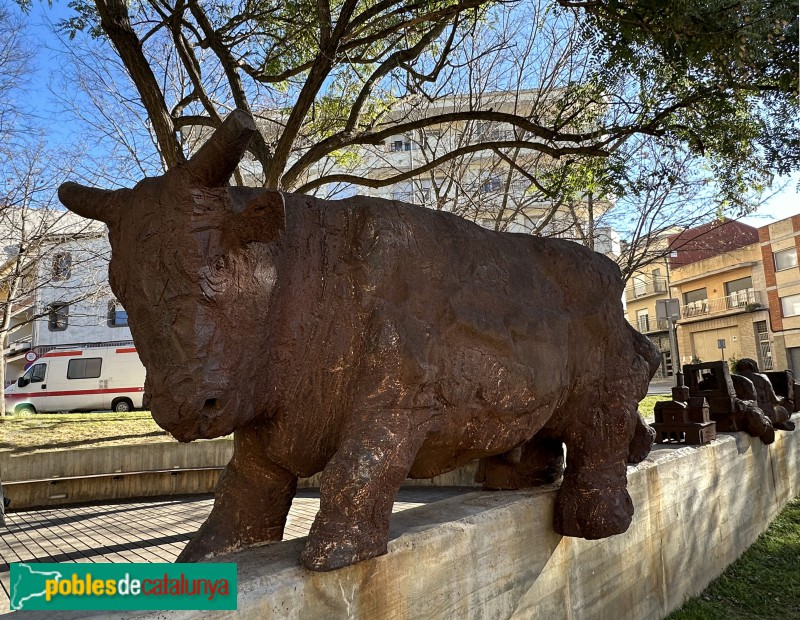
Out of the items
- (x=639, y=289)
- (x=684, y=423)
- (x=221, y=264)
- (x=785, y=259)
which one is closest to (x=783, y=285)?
(x=785, y=259)

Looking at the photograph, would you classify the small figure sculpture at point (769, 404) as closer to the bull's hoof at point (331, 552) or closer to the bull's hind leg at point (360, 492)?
the bull's hind leg at point (360, 492)

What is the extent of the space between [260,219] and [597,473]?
2065 mm

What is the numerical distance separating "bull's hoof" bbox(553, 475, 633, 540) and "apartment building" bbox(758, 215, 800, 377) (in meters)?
30.3

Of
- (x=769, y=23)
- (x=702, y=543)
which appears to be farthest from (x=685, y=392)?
(x=769, y=23)

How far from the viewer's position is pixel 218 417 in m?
1.96

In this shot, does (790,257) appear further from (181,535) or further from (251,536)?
(251,536)

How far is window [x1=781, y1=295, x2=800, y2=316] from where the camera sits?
2916cm

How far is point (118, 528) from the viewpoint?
7.23 meters

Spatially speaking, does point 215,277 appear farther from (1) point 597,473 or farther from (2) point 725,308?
(2) point 725,308

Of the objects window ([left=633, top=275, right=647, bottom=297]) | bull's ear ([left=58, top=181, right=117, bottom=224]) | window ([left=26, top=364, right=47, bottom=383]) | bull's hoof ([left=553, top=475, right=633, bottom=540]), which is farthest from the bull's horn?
window ([left=633, top=275, right=647, bottom=297])

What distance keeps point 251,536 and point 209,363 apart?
3.14 feet

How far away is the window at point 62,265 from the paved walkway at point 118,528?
6.09 metres

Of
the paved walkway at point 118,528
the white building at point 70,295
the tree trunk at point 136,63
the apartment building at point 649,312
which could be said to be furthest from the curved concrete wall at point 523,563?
the apartment building at point 649,312

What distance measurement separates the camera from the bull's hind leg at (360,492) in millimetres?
2006
